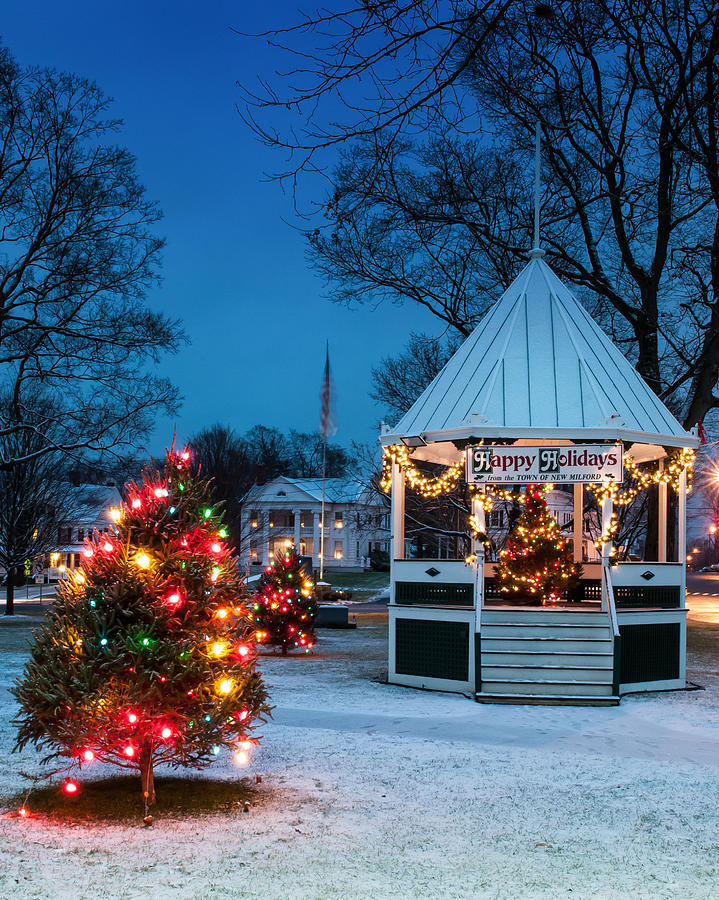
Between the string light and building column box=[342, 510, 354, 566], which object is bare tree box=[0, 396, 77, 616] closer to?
the string light

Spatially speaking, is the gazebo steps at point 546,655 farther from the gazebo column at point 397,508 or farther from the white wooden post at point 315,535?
the white wooden post at point 315,535

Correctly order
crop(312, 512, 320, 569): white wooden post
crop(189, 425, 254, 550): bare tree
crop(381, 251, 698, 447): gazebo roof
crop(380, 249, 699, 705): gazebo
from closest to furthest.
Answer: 1. crop(380, 249, 699, 705): gazebo
2. crop(381, 251, 698, 447): gazebo roof
3. crop(189, 425, 254, 550): bare tree
4. crop(312, 512, 320, 569): white wooden post

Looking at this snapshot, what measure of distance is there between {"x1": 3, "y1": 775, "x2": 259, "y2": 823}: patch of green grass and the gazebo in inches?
249

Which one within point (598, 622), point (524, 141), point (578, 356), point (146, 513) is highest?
point (524, 141)

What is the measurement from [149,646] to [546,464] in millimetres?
8817

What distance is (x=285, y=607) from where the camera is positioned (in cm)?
1927

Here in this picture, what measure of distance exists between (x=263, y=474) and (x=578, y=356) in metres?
69.5

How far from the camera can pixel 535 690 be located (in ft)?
45.5

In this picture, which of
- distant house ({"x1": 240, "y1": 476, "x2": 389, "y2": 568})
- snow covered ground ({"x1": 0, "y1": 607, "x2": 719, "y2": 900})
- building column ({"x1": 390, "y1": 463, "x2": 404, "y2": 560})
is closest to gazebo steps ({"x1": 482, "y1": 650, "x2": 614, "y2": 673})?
snow covered ground ({"x1": 0, "y1": 607, "x2": 719, "y2": 900})

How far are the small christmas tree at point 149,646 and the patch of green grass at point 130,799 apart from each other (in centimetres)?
25

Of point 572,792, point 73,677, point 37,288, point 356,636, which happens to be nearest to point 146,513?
point 73,677

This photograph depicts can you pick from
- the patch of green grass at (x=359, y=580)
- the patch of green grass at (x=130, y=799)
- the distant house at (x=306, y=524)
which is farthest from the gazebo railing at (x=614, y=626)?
the distant house at (x=306, y=524)

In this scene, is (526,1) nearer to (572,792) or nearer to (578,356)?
(572,792)

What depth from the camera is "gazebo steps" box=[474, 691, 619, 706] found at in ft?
44.1
